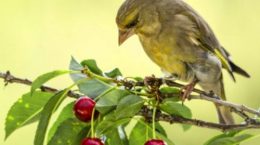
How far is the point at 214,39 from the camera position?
106 inches

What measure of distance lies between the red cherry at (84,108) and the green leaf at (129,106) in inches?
2.6

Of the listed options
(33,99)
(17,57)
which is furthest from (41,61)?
(33,99)

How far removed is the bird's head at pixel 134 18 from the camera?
2373 millimetres

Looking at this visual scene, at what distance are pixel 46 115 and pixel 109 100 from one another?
145 mm

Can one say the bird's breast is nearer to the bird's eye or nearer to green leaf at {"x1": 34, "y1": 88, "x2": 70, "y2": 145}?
the bird's eye

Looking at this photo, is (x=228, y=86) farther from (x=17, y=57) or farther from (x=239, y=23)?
(x=17, y=57)

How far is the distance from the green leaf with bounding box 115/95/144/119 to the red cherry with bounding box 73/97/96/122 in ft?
0.22

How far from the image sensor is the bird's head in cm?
237

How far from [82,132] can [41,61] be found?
2813mm

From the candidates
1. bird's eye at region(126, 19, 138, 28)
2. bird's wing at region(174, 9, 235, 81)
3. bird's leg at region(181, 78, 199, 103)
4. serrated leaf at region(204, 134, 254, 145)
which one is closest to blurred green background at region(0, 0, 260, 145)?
bird's wing at region(174, 9, 235, 81)

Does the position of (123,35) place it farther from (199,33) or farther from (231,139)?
(231,139)

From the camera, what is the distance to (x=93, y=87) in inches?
72.1

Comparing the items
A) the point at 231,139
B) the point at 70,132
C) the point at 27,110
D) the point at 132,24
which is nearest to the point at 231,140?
the point at 231,139

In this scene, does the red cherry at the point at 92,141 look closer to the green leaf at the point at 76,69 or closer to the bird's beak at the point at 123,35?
the green leaf at the point at 76,69
